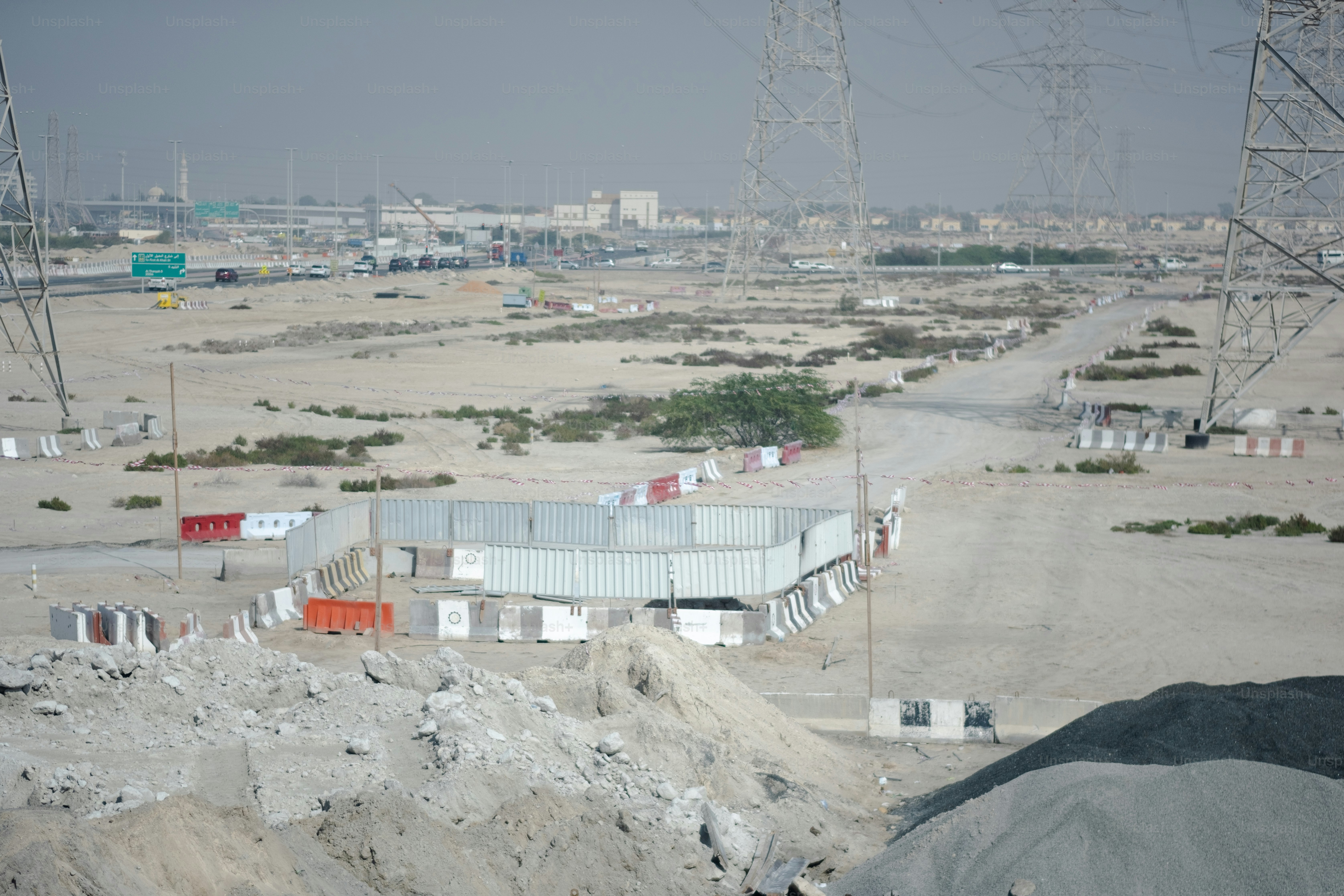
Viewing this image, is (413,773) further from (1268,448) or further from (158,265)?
(158,265)

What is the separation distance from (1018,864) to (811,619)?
10.1 meters

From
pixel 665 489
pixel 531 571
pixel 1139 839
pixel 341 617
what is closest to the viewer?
pixel 1139 839

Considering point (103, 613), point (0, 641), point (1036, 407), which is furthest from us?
point (1036, 407)

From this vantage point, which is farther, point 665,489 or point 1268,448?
point 1268,448

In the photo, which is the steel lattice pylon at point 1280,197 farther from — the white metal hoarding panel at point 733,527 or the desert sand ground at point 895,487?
the white metal hoarding panel at point 733,527

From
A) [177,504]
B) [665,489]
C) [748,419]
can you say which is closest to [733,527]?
[665,489]

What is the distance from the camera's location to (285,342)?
6178 centimetres

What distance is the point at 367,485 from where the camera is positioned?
93.4ft

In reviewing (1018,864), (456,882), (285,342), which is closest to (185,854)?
(456,882)

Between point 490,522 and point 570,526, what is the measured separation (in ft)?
5.43

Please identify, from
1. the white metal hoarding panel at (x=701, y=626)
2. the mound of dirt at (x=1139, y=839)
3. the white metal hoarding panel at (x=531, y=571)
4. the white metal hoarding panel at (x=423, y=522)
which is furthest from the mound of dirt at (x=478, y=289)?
the mound of dirt at (x=1139, y=839)

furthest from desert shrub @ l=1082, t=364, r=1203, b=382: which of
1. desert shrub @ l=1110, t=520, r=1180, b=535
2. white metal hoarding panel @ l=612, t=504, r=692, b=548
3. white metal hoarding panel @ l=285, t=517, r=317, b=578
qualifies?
white metal hoarding panel @ l=285, t=517, r=317, b=578

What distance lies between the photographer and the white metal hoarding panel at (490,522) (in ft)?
74.6

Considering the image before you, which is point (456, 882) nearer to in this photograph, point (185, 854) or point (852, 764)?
point (185, 854)
